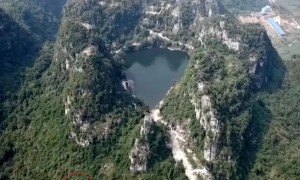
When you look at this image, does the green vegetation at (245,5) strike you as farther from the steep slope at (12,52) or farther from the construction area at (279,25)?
the steep slope at (12,52)

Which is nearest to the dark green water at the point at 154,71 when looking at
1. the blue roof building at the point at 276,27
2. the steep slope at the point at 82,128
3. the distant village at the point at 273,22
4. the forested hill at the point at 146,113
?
the forested hill at the point at 146,113

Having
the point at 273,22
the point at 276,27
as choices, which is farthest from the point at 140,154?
the point at 273,22

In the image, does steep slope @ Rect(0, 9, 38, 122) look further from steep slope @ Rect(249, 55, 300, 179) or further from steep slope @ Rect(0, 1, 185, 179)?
steep slope @ Rect(249, 55, 300, 179)

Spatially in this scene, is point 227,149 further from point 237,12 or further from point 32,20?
point 237,12

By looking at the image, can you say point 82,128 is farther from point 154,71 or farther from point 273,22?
point 273,22

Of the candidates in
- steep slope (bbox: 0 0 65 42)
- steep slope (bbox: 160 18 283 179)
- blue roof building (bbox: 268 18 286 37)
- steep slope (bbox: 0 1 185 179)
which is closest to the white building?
blue roof building (bbox: 268 18 286 37)
